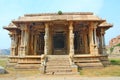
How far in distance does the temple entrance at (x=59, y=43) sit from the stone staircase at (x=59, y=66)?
643 centimetres

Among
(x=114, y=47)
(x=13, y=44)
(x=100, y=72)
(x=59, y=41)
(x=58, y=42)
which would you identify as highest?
(x=59, y=41)

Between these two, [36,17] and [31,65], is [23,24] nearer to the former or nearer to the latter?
[36,17]

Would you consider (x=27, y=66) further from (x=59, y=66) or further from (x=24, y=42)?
(x=59, y=66)

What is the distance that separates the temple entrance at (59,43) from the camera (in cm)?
2600

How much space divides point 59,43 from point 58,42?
0.59 ft

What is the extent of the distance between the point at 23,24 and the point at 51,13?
384 centimetres

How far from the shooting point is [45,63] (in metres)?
17.9

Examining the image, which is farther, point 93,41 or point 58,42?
point 58,42

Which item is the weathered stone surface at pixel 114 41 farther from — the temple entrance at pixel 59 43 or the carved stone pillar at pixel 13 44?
the carved stone pillar at pixel 13 44

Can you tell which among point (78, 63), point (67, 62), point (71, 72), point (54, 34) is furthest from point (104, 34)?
point (71, 72)

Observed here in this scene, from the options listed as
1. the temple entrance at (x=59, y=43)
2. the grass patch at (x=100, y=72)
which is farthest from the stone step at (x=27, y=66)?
the temple entrance at (x=59, y=43)

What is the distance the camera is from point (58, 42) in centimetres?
2658

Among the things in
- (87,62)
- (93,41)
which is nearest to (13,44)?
(93,41)

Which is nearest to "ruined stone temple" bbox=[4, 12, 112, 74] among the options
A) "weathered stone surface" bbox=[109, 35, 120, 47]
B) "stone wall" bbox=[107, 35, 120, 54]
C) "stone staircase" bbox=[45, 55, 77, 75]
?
"stone staircase" bbox=[45, 55, 77, 75]
